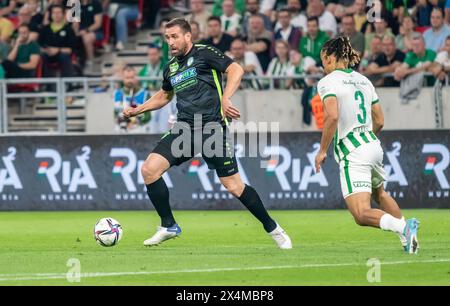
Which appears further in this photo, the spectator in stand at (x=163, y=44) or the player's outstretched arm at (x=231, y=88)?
the spectator in stand at (x=163, y=44)

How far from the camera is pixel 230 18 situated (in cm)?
2405

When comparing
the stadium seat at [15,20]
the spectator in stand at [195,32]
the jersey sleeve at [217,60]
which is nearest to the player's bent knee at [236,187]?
the jersey sleeve at [217,60]

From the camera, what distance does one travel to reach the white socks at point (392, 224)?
1186 centimetres

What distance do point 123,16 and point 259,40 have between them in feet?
13.9

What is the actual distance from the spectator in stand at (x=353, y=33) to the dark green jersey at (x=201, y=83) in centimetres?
876

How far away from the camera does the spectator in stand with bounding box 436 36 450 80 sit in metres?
20.7

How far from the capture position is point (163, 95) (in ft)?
46.0

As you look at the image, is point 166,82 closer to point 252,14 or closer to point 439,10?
point 439,10

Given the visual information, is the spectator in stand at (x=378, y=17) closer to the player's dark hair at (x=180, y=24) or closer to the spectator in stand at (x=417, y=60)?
the spectator in stand at (x=417, y=60)

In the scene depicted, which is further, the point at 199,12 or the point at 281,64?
the point at 199,12

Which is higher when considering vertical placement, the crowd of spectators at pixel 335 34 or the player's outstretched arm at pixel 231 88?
the player's outstretched arm at pixel 231 88

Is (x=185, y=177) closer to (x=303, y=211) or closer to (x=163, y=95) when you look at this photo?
(x=303, y=211)

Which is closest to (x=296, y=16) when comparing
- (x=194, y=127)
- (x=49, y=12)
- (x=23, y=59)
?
(x=49, y=12)

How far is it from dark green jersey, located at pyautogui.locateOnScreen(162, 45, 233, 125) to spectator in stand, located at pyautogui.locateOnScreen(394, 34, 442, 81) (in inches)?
312
